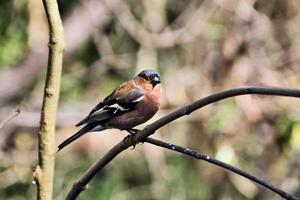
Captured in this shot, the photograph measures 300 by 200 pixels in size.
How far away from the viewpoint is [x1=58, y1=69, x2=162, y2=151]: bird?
3.66 m

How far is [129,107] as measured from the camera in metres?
3.83

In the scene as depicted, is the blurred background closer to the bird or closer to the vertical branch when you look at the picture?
the bird

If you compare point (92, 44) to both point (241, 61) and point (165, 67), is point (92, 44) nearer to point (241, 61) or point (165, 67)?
point (165, 67)

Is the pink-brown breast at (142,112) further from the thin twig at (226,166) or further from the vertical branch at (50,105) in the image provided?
the vertical branch at (50,105)

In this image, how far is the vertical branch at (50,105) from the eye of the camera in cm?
183

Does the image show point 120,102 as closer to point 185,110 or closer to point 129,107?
point 129,107

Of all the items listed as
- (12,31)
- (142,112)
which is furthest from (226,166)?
(12,31)

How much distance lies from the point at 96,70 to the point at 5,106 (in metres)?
0.97

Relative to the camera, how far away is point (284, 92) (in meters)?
1.70

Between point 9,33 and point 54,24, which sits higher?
point 9,33

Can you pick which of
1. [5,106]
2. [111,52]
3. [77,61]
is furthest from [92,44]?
[5,106]

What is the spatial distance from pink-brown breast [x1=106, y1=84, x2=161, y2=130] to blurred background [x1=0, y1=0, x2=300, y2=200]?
1193 mm

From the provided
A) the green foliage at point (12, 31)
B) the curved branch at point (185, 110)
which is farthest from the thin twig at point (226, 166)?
the green foliage at point (12, 31)

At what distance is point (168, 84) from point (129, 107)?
9.53ft
